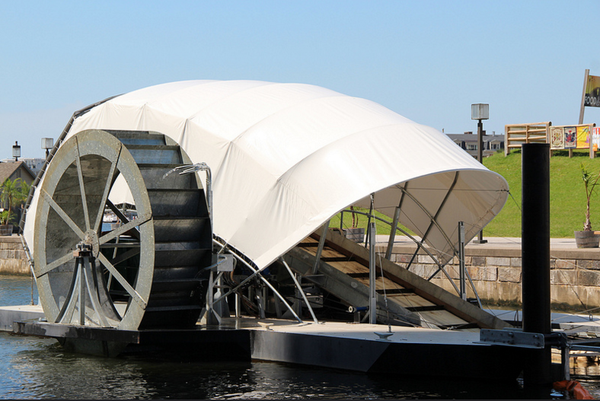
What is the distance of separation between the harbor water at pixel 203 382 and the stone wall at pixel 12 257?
2373 cm

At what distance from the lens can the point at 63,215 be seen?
15398 mm

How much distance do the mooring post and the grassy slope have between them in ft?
70.2

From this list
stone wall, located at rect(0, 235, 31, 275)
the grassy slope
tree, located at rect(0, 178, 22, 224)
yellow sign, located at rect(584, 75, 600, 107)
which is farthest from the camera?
tree, located at rect(0, 178, 22, 224)

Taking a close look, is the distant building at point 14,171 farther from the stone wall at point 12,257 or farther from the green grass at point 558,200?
the green grass at point 558,200

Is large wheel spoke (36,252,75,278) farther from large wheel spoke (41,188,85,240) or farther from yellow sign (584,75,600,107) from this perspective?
yellow sign (584,75,600,107)

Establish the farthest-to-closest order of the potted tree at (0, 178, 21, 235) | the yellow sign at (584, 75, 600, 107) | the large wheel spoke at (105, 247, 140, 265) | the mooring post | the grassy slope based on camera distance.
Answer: the potted tree at (0, 178, 21, 235), the yellow sign at (584, 75, 600, 107), the grassy slope, the large wheel spoke at (105, 247, 140, 265), the mooring post

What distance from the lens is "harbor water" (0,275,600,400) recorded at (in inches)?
451

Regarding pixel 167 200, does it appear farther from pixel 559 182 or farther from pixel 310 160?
pixel 559 182

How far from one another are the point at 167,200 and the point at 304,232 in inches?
95.1

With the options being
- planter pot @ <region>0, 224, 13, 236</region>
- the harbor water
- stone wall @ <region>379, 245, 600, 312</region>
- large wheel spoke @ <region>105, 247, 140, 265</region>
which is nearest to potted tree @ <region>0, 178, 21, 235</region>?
planter pot @ <region>0, 224, 13, 236</region>

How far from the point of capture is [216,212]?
48.8 feet

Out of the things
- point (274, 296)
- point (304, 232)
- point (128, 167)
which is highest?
point (128, 167)

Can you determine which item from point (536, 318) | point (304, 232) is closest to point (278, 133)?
point (304, 232)

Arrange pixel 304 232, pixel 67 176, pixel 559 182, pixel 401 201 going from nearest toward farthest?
pixel 304 232 → pixel 67 176 → pixel 401 201 → pixel 559 182
